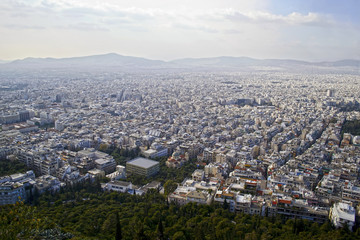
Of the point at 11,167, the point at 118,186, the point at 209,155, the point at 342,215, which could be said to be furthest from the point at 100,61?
the point at 342,215

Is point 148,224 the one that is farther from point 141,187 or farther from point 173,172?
point 173,172

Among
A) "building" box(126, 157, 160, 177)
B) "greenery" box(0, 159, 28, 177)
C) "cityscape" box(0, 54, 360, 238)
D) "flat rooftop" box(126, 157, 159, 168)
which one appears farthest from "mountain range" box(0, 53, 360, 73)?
"greenery" box(0, 159, 28, 177)

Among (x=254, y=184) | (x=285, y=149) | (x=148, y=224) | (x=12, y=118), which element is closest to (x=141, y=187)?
(x=148, y=224)

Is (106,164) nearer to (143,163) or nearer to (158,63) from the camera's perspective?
(143,163)

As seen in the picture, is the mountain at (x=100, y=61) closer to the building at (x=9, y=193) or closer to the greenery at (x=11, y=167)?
the greenery at (x=11, y=167)

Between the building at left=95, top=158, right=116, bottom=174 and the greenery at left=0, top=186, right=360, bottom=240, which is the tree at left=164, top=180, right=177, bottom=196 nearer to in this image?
the greenery at left=0, top=186, right=360, bottom=240

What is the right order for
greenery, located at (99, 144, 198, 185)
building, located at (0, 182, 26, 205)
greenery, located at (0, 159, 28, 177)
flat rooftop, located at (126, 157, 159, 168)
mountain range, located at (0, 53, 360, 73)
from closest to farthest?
1. building, located at (0, 182, 26, 205)
2. greenery, located at (0, 159, 28, 177)
3. greenery, located at (99, 144, 198, 185)
4. flat rooftop, located at (126, 157, 159, 168)
5. mountain range, located at (0, 53, 360, 73)
